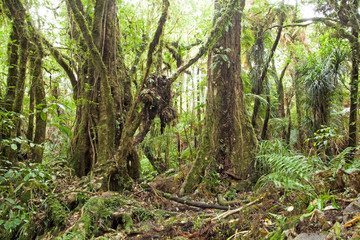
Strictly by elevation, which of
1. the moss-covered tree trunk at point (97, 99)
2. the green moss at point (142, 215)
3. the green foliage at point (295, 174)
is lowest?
the green moss at point (142, 215)

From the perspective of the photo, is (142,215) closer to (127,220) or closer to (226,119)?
(127,220)

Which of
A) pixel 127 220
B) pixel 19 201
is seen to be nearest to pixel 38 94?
pixel 19 201

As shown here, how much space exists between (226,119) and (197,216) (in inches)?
97.2

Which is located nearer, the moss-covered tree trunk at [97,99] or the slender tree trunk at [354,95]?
the moss-covered tree trunk at [97,99]

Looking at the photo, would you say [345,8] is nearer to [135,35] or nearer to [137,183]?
[135,35]

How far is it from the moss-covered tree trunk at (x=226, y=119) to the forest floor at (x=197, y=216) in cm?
63

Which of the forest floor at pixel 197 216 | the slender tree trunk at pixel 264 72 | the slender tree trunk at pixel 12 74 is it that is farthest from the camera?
the slender tree trunk at pixel 264 72

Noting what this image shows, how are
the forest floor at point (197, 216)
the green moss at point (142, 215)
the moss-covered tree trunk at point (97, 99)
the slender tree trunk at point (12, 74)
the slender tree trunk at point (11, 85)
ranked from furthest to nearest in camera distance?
the moss-covered tree trunk at point (97, 99) < the slender tree trunk at point (12, 74) < the slender tree trunk at point (11, 85) < the green moss at point (142, 215) < the forest floor at point (197, 216)

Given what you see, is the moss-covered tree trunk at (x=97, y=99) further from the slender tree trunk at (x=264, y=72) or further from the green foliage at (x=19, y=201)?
the slender tree trunk at (x=264, y=72)

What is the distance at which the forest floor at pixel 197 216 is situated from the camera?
6.43 feet

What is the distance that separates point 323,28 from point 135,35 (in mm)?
5163

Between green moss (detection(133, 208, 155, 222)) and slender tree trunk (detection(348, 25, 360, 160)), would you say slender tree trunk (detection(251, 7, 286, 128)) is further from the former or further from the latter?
green moss (detection(133, 208, 155, 222))

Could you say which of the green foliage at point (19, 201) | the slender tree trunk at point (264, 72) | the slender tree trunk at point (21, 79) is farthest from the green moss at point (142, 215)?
the slender tree trunk at point (264, 72)

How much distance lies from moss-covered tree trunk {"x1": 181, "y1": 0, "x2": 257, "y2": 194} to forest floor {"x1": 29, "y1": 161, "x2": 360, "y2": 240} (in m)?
0.63
